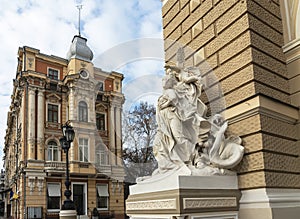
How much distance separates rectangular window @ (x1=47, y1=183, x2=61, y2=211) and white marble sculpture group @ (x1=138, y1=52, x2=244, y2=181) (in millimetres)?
20984

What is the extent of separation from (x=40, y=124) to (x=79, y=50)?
281 inches

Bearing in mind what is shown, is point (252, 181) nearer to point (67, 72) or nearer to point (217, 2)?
point (217, 2)

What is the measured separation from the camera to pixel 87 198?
1045 inches

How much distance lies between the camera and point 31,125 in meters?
25.5

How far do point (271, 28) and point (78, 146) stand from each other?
21.8m

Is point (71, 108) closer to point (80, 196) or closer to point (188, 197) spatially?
point (80, 196)

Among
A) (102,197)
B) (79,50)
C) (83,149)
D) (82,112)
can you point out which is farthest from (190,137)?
(79,50)

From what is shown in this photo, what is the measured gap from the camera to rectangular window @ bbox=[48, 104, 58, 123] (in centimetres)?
2700

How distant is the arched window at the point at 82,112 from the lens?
24.7 metres

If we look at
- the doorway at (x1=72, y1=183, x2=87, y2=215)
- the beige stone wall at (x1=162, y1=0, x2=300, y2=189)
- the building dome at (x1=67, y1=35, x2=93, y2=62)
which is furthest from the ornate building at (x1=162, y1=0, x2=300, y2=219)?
the building dome at (x1=67, y1=35, x2=93, y2=62)

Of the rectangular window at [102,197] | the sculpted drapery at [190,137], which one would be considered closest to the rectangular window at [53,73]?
the rectangular window at [102,197]

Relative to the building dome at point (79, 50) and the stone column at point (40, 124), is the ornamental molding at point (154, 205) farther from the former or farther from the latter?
the building dome at point (79, 50)

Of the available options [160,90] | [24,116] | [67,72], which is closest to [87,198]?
[24,116]

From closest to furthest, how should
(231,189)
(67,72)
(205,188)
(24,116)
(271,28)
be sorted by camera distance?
(205,188)
(231,189)
(271,28)
(24,116)
(67,72)
